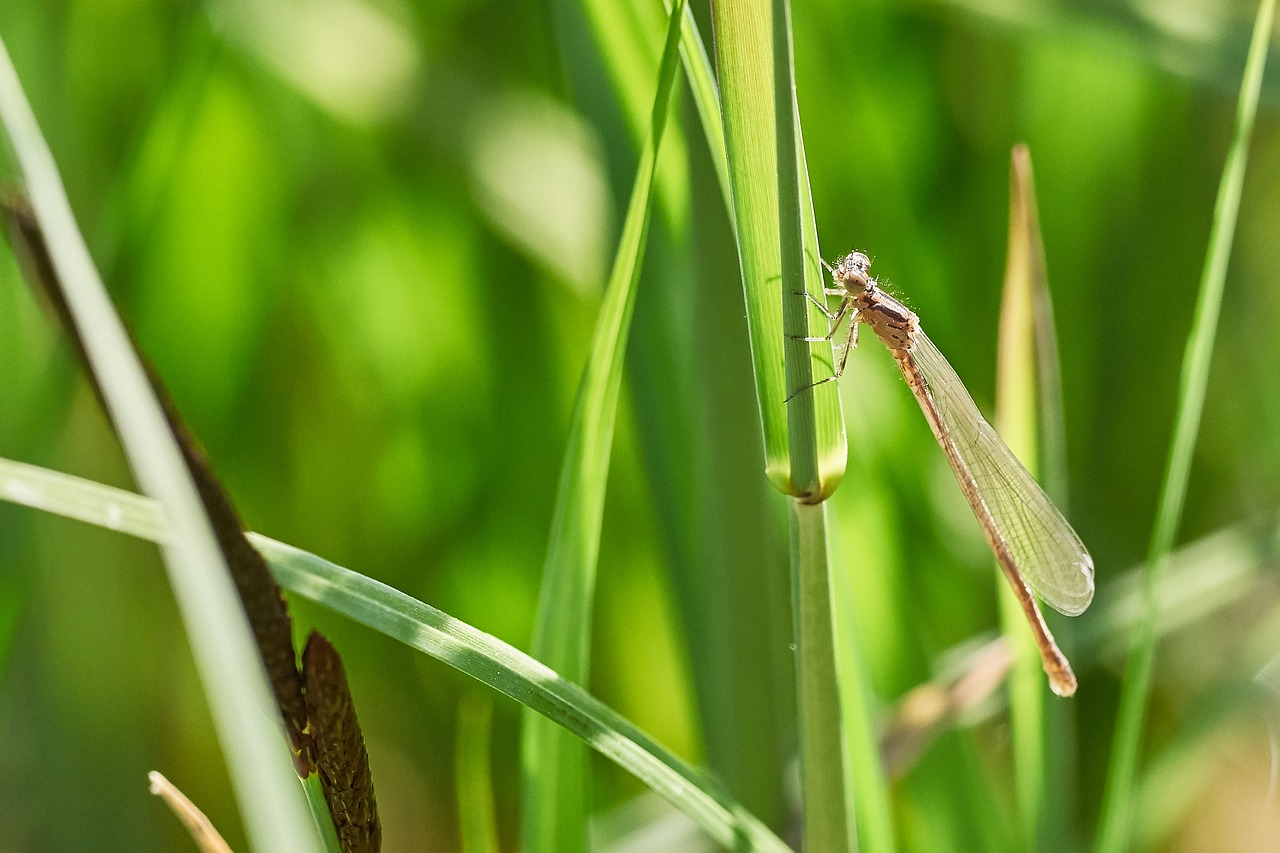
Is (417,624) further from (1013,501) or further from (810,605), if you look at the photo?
(1013,501)

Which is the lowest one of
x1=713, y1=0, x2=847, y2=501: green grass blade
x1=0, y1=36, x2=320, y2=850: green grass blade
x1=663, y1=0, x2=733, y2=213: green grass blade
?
x1=0, y1=36, x2=320, y2=850: green grass blade

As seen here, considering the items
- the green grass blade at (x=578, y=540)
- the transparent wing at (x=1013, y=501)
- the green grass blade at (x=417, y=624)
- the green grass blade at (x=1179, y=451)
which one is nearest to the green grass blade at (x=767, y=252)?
the green grass blade at (x=578, y=540)

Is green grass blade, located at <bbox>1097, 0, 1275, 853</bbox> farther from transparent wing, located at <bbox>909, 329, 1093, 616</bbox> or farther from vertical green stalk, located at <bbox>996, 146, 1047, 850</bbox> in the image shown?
transparent wing, located at <bbox>909, 329, 1093, 616</bbox>

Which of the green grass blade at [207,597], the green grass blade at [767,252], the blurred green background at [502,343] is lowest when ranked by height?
the green grass blade at [207,597]

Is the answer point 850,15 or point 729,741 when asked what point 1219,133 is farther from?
point 729,741

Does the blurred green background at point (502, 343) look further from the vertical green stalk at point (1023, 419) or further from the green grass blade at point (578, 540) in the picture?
the green grass blade at point (578, 540)

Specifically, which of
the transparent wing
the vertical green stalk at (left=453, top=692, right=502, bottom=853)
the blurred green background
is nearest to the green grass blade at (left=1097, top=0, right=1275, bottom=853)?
the transparent wing

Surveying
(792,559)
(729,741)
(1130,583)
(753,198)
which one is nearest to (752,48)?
(753,198)
